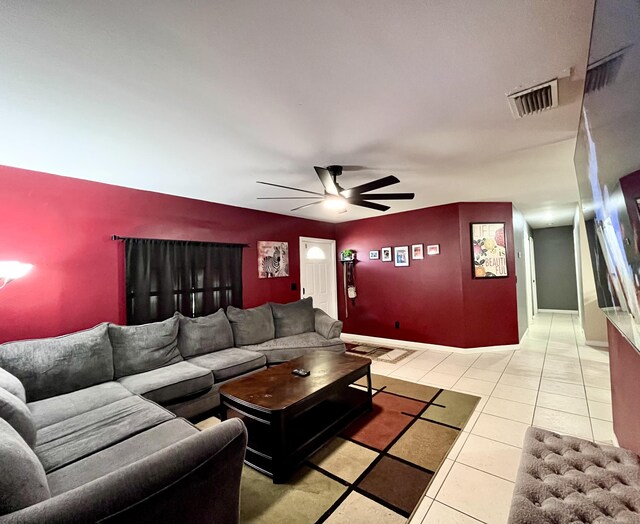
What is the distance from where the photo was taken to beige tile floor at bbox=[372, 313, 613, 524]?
173 centimetres

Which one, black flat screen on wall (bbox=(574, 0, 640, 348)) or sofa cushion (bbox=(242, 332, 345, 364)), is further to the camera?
sofa cushion (bbox=(242, 332, 345, 364))

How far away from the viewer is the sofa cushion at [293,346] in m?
3.52

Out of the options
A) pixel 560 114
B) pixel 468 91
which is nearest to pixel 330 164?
pixel 468 91

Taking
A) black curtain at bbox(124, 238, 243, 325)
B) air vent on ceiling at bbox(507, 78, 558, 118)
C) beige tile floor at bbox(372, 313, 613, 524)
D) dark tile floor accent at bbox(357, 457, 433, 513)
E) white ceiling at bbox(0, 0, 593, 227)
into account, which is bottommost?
dark tile floor accent at bbox(357, 457, 433, 513)

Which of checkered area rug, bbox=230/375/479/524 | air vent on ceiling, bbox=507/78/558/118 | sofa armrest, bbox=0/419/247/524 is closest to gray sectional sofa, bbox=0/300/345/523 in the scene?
sofa armrest, bbox=0/419/247/524

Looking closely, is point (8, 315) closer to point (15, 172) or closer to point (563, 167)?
point (15, 172)

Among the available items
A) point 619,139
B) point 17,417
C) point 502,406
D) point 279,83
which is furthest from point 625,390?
point 17,417

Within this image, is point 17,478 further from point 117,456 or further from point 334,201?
point 334,201

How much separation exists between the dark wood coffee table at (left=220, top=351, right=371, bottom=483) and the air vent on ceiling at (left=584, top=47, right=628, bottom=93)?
87.6 inches

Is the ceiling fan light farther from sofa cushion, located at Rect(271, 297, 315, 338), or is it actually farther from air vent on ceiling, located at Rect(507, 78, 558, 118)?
sofa cushion, located at Rect(271, 297, 315, 338)

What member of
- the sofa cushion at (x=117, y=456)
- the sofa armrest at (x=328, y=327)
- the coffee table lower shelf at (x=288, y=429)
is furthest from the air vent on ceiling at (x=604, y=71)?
the sofa armrest at (x=328, y=327)

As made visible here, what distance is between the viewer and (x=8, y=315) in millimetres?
2514

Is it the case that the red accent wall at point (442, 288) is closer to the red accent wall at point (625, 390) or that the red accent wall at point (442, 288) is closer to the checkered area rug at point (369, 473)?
the checkered area rug at point (369, 473)

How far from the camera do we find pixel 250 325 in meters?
3.86
